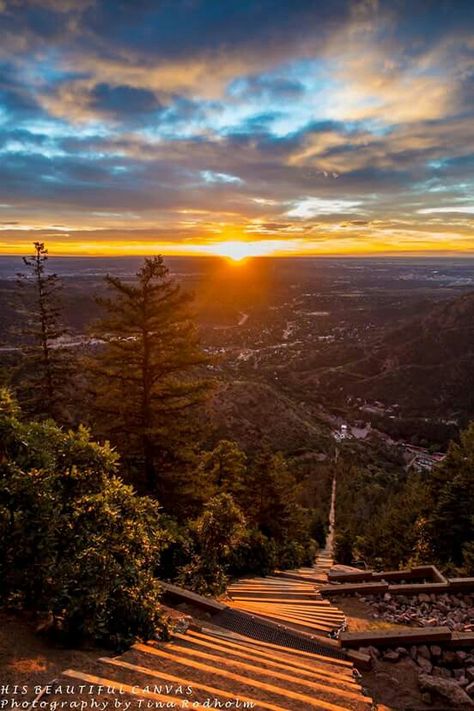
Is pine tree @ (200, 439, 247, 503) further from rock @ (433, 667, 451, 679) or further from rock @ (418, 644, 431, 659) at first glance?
rock @ (433, 667, 451, 679)

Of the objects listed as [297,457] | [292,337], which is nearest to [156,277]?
[297,457]

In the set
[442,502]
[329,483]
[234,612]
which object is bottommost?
[329,483]

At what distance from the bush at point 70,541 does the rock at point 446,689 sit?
3.01 meters

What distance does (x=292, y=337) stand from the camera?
5896 inches

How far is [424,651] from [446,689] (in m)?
1.02

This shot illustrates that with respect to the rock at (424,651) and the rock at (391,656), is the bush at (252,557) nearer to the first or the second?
the rock at (391,656)

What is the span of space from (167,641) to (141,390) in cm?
685

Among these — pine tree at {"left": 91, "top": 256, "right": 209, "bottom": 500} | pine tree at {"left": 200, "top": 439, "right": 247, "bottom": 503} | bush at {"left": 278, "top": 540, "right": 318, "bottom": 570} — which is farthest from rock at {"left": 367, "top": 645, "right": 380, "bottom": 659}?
pine tree at {"left": 200, "top": 439, "right": 247, "bottom": 503}

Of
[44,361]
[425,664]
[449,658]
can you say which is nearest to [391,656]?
[425,664]

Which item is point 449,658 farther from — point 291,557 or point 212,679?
point 291,557

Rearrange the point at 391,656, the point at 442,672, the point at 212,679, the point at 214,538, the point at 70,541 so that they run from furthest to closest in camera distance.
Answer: the point at 214,538 < the point at 391,656 < the point at 442,672 < the point at 70,541 < the point at 212,679

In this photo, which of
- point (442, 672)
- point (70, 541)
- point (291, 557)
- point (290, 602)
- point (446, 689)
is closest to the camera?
point (70, 541)

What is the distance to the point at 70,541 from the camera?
14.0 feet

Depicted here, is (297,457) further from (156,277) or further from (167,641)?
(167,641)
